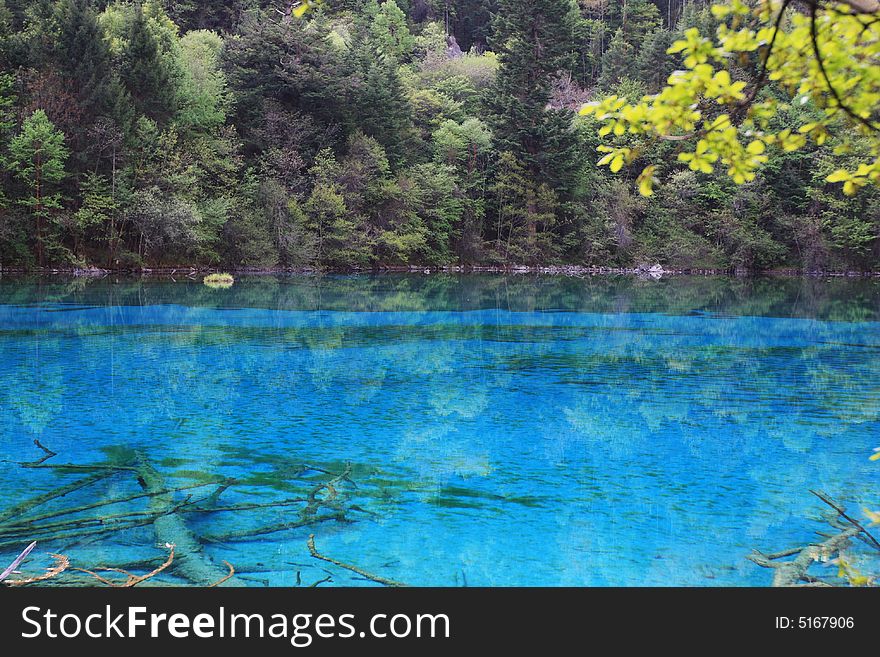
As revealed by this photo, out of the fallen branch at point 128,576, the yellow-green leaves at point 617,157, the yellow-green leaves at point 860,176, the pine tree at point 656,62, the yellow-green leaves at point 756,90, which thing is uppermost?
the pine tree at point 656,62

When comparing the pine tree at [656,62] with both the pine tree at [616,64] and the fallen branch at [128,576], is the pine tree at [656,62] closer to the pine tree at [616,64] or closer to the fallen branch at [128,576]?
the pine tree at [616,64]

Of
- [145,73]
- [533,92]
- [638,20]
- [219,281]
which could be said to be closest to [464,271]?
[533,92]

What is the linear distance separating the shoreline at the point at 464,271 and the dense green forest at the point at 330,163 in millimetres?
495

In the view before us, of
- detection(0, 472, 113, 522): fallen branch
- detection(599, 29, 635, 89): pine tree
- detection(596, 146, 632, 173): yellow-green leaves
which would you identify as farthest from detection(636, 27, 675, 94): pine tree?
detection(596, 146, 632, 173): yellow-green leaves

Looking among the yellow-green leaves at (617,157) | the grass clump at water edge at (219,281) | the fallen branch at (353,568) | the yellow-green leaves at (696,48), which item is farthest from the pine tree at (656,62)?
the yellow-green leaves at (696,48)

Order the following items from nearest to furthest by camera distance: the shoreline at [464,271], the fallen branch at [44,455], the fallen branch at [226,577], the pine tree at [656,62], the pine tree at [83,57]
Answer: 1. the fallen branch at [226,577]
2. the fallen branch at [44,455]
3. the pine tree at [83,57]
4. the shoreline at [464,271]
5. the pine tree at [656,62]

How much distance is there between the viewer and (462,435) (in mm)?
8695

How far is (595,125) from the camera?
2196 inches

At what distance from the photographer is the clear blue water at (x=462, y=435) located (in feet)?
17.6

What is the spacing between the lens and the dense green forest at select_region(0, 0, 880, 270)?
36281mm

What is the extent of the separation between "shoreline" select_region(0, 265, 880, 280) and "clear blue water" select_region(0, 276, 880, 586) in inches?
739

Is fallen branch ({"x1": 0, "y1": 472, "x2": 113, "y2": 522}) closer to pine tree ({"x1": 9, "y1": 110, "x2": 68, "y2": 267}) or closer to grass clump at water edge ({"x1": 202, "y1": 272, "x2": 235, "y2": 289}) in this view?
grass clump at water edge ({"x1": 202, "y1": 272, "x2": 235, "y2": 289})

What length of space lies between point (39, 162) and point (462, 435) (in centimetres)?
3231
